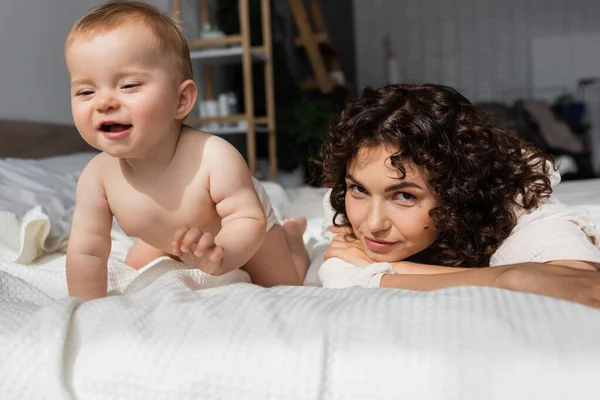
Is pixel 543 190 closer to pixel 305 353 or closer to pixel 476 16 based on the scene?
pixel 305 353

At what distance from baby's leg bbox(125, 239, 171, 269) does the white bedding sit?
0.39m

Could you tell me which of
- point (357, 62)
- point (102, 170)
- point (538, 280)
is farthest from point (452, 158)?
point (357, 62)

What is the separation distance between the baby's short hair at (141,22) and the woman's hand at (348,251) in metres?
0.35

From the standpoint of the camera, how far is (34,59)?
2.02 metres

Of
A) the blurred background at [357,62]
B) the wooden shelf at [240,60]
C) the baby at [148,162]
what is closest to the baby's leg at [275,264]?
the baby at [148,162]

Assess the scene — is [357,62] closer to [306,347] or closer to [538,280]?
[538,280]

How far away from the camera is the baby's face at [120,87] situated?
715mm

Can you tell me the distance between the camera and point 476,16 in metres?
6.03

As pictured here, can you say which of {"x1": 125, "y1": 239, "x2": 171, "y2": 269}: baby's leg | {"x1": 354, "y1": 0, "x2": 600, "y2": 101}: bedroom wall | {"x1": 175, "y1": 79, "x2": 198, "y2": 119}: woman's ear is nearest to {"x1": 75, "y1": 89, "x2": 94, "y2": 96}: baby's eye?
{"x1": 175, "y1": 79, "x2": 198, "y2": 119}: woman's ear

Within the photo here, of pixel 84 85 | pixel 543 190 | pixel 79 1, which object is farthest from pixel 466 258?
pixel 79 1

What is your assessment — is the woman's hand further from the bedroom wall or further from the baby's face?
the bedroom wall

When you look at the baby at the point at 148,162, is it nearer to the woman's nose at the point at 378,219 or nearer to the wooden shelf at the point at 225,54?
the woman's nose at the point at 378,219

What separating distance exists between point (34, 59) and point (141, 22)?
4.86 ft

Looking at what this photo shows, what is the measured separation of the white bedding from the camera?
1.59ft
